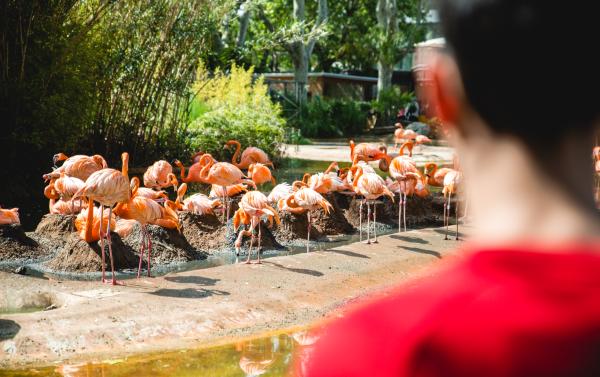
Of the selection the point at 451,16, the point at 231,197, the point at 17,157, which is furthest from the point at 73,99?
the point at 451,16

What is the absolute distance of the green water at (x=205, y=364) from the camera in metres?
4.85

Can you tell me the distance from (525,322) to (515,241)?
0.09 metres

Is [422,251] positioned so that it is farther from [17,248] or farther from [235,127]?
[235,127]

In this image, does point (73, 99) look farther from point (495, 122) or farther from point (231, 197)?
point (495, 122)

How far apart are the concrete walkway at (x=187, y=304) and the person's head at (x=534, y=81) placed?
464cm

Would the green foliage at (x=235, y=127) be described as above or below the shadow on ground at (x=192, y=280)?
above

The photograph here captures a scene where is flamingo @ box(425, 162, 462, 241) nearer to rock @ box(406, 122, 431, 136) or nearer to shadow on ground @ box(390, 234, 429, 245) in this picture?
shadow on ground @ box(390, 234, 429, 245)

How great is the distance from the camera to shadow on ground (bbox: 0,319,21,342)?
5129mm

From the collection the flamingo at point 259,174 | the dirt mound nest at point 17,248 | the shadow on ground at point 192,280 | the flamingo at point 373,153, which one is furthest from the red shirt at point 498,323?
the flamingo at point 373,153

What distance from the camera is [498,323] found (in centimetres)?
65

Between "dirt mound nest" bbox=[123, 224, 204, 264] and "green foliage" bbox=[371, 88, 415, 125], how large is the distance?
23656 mm

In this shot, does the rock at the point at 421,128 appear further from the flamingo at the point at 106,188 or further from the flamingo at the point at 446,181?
the flamingo at the point at 106,188

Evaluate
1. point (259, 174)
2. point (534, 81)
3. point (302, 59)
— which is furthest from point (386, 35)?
point (534, 81)

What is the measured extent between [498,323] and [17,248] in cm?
810
